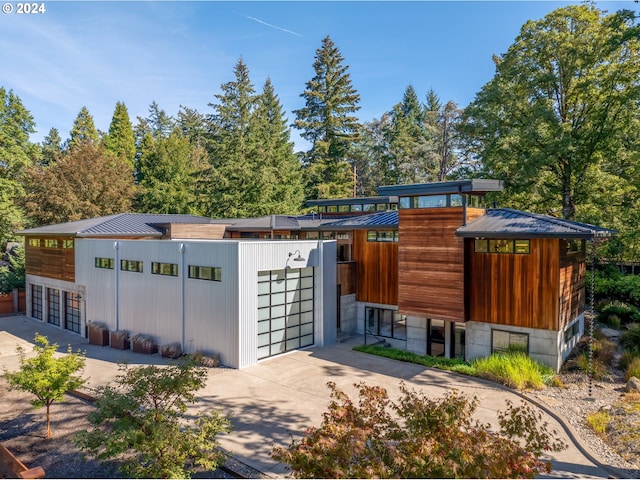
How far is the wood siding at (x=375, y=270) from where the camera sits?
60.2 ft

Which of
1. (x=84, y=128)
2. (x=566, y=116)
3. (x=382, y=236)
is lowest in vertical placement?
(x=382, y=236)

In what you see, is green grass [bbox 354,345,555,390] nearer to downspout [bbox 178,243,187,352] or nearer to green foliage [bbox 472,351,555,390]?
green foliage [bbox 472,351,555,390]

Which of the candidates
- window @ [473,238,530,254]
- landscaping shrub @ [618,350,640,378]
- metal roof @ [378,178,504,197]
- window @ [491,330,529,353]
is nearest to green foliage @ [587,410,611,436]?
window @ [491,330,529,353]

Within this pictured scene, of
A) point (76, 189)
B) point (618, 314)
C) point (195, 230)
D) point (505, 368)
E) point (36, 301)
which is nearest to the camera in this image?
point (505, 368)

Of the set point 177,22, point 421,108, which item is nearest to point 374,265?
point 177,22

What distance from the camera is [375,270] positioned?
18922mm

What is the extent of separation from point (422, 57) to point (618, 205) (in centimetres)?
1399

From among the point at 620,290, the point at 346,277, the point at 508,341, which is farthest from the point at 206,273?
the point at 620,290

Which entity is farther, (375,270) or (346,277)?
(346,277)

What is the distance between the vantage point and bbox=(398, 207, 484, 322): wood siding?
15.1m

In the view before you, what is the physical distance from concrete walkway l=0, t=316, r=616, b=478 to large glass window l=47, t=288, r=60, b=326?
3.65 meters

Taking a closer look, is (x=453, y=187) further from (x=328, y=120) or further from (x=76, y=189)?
(x=76, y=189)

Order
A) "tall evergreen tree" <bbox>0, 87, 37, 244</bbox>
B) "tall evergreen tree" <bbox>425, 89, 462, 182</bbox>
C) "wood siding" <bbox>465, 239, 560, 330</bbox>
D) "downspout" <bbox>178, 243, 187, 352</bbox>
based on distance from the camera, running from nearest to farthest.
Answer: "wood siding" <bbox>465, 239, 560, 330</bbox>, "downspout" <bbox>178, 243, 187, 352</bbox>, "tall evergreen tree" <bbox>0, 87, 37, 244</bbox>, "tall evergreen tree" <bbox>425, 89, 462, 182</bbox>
